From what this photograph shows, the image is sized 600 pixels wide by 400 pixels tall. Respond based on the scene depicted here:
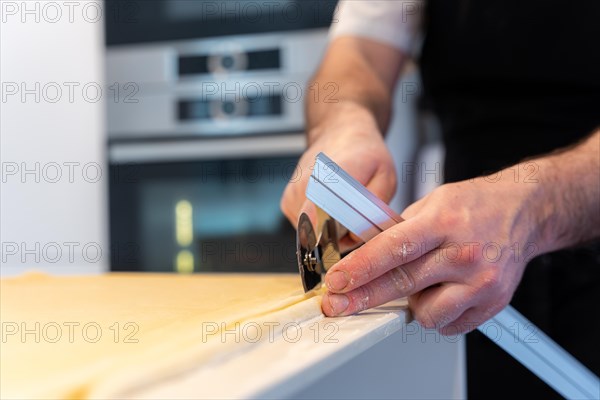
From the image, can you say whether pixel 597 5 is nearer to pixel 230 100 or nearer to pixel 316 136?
pixel 316 136

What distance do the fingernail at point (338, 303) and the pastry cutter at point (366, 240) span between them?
0.17 ft

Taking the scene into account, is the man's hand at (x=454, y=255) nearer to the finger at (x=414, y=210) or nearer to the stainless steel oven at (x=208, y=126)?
the finger at (x=414, y=210)

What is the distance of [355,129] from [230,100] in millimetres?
815

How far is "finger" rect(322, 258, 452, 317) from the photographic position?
16.7 inches

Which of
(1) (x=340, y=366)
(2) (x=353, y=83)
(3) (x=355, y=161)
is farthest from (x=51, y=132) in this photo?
(1) (x=340, y=366)

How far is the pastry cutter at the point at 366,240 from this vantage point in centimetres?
46

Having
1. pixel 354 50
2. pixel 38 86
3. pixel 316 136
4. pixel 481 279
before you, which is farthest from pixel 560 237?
pixel 38 86

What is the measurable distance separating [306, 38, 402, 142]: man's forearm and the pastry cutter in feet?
0.84

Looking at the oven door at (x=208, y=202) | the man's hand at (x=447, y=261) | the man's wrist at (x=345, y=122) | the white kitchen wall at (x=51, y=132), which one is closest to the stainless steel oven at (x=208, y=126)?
the oven door at (x=208, y=202)

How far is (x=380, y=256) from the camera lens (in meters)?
0.43

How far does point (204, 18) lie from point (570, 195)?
1048 millimetres

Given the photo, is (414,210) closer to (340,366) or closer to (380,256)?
(380,256)

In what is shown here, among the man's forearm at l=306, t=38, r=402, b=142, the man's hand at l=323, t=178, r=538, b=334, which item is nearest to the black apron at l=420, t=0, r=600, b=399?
the man's forearm at l=306, t=38, r=402, b=142

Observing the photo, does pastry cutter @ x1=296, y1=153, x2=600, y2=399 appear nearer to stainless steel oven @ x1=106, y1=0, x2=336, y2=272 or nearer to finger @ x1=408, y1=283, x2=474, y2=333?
finger @ x1=408, y1=283, x2=474, y2=333
